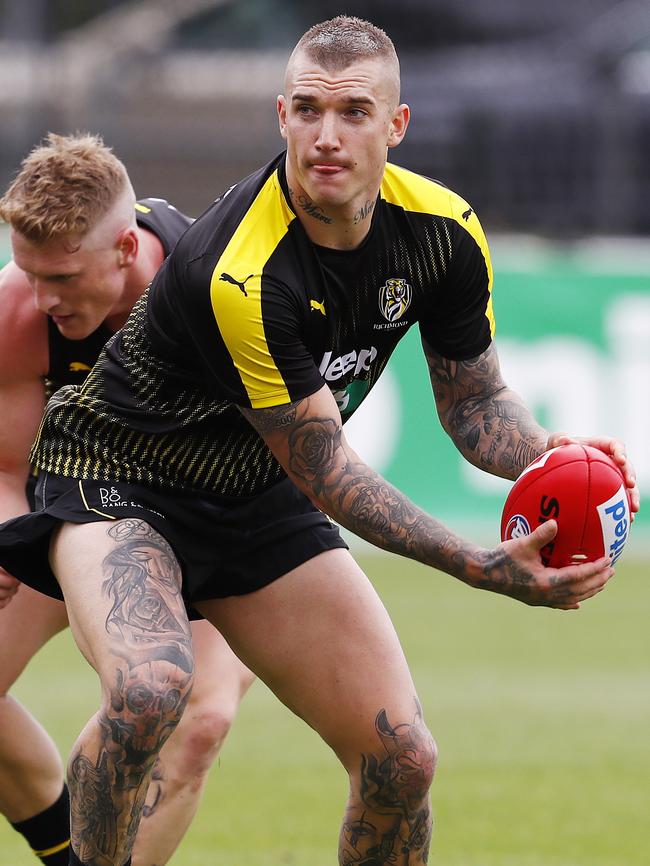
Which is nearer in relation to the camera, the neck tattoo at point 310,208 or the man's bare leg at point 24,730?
the neck tattoo at point 310,208

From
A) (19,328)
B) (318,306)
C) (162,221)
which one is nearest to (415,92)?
(162,221)

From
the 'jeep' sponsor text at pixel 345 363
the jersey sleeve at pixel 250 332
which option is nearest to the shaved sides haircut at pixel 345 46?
the jersey sleeve at pixel 250 332

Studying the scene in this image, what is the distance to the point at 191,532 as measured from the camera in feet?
15.1

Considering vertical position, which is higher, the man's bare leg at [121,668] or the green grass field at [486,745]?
the man's bare leg at [121,668]

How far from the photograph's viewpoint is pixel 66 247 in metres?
4.74

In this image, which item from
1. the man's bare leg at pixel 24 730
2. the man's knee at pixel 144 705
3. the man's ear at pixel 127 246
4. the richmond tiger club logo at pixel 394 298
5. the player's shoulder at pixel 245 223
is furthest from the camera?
the man's bare leg at pixel 24 730

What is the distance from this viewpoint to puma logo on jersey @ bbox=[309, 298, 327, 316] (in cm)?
429

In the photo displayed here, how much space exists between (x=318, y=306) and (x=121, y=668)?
1125 millimetres

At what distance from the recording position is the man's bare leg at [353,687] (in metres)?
4.38

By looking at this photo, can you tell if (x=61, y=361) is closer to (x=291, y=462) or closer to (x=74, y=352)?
(x=74, y=352)

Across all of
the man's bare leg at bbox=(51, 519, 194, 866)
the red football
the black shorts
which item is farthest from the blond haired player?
the red football

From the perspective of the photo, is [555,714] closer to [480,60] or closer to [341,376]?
[341,376]

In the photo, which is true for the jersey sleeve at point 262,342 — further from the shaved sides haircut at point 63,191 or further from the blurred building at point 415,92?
the blurred building at point 415,92

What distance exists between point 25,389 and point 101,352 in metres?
0.39
